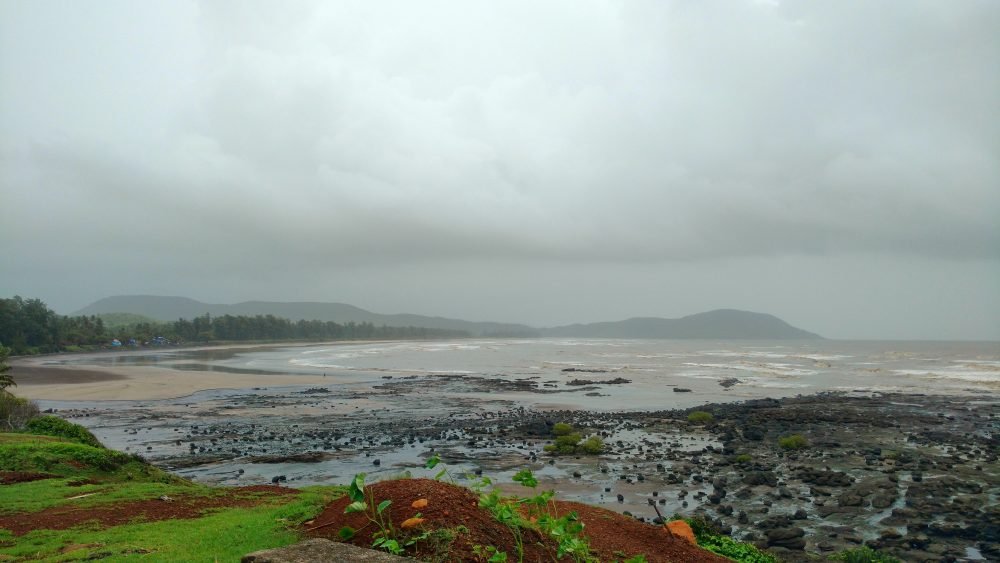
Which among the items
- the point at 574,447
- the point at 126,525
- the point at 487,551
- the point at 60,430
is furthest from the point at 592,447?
the point at 60,430

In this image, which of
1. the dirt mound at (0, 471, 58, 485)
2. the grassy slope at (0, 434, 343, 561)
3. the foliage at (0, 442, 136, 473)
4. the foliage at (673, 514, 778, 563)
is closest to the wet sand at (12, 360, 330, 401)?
the foliage at (0, 442, 136, 473)

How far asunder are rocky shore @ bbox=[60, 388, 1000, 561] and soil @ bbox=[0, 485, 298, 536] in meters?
7.13

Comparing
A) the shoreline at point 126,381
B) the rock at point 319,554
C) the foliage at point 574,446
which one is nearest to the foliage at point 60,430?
the foliage at point 574,446

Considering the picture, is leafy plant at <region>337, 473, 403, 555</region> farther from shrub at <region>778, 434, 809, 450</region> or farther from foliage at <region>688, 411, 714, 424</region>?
foliage at <region>688, 411, 714, 424</region>

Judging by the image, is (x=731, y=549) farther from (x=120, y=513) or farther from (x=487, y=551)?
(x=120, y=513)

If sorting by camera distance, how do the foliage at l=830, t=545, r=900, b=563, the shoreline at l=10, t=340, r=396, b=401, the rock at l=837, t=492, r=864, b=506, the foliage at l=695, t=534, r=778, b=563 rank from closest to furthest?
the foliage at l=695, t=534, r=778, b=563 < the foliage at l=830, t=545, r=900, b=563 < the rock at l=837, t=492, r=864, b=506 < the shoreline at l=10, t=340, r=396, b=401

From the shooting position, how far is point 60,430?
1964 centimetres

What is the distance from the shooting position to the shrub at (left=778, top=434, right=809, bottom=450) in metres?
26.3

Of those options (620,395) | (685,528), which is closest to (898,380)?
(620,395)

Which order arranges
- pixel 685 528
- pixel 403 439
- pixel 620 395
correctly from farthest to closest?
pixel 620 395 < pixel 403 439 < pixel 685 528

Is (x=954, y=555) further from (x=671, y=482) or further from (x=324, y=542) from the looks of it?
(x=324, y=542)

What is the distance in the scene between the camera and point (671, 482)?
19844 millimetres

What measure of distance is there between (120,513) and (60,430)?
38.4ft

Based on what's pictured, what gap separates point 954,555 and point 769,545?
405 centimetres
